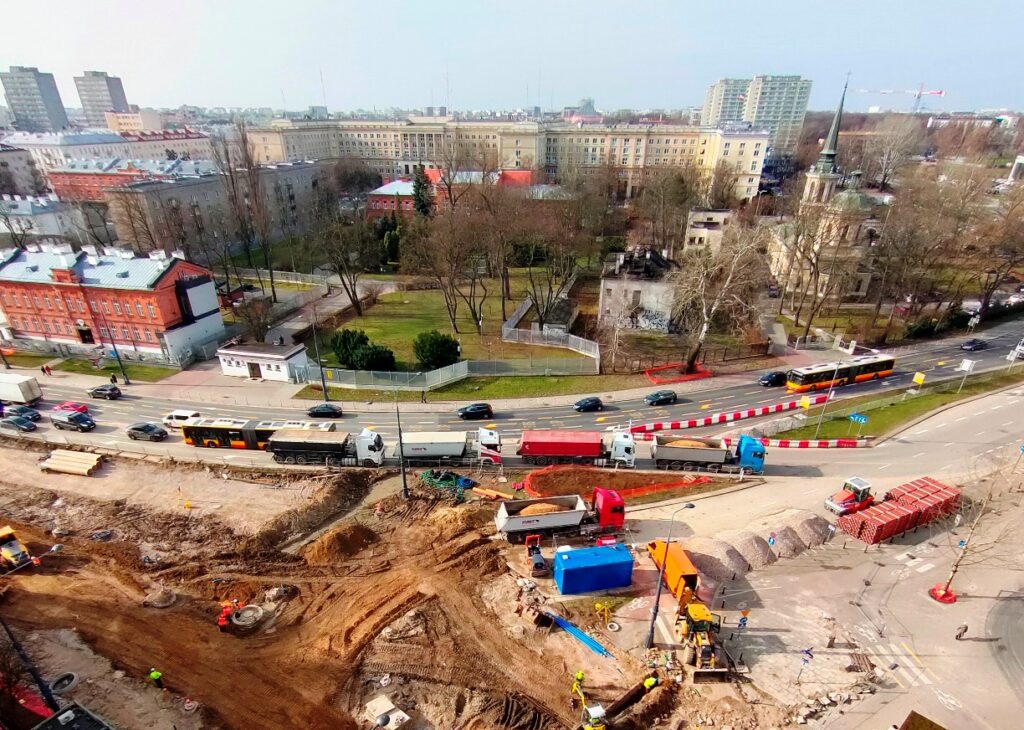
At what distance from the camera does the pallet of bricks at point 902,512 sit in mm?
29641

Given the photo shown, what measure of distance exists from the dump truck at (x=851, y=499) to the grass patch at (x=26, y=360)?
230ft

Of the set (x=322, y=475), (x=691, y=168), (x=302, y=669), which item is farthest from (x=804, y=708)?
(x=691, y=168)

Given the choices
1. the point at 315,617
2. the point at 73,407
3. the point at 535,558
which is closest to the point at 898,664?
the point at 535,558

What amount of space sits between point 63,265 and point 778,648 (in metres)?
67.6

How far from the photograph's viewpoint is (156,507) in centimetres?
3306

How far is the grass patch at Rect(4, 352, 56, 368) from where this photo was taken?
51812mm

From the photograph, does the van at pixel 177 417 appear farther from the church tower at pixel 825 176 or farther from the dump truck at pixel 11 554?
the church tower at pixel 825 176

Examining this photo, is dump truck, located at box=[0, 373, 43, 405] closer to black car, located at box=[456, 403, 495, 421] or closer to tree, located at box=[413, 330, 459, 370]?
tree, located at box=[413, 330, 459, 370]

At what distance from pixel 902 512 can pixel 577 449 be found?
1936 cm

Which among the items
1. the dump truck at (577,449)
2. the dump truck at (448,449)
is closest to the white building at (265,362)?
the dump truck at (448,449)

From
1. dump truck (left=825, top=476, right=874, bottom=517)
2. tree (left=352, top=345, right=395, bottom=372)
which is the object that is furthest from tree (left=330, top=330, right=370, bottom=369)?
dump truck (left=825, top=476, right=874, bottom=517)

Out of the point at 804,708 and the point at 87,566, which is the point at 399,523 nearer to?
the point at 87,566

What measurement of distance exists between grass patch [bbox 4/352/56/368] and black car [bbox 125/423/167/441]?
21888 mm

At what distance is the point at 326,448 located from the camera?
3603 cm
